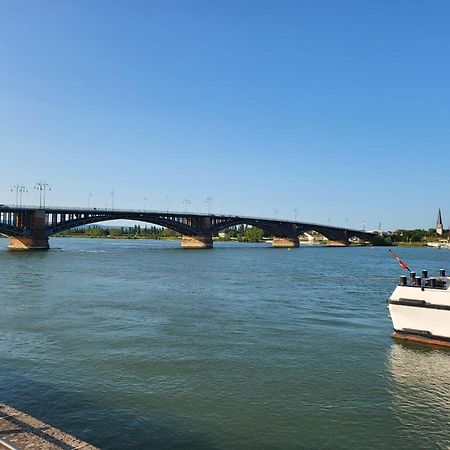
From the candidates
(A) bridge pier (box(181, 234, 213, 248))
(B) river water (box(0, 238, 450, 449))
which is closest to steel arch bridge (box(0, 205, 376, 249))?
(A) bridge pier (box(181, 234, 213, 248))

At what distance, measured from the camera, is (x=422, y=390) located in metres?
16.5

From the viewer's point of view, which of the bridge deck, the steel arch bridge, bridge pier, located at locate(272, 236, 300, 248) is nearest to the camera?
the bridge deck

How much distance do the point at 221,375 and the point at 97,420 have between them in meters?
5.75

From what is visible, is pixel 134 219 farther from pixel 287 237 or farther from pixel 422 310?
pixel 422 310

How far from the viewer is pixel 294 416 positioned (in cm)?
1399

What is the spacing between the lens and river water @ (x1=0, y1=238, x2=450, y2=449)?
42.1ft

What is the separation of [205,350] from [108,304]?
15.0 metres

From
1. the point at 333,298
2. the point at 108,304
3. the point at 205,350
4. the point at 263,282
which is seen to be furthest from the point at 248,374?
the point at 263,282

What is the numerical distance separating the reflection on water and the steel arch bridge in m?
94.4

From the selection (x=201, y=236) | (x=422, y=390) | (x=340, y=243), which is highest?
(x=201, y=236)

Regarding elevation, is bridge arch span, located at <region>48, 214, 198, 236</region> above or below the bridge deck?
above

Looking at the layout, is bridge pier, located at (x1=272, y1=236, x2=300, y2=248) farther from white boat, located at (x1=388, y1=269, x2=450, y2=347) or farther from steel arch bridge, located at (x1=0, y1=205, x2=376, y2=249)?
white boat, located at (x1=388, y1=269, x2=450, y2=347)

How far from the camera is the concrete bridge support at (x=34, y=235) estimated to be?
104 metres

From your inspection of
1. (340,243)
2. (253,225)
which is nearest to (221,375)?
(253,225)
